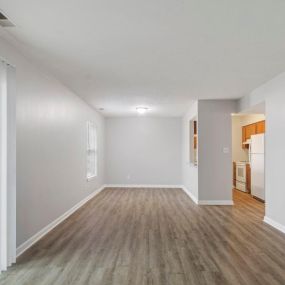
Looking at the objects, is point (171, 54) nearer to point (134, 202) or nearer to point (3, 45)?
point (3, 45)

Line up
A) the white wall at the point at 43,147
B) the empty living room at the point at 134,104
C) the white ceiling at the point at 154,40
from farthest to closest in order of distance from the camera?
the white wall at the point at 43,147
the empty living room at the point at 134,104
the white ceiling at the point at 154,40

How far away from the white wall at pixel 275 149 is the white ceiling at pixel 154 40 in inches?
9.9

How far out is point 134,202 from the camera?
618 cm

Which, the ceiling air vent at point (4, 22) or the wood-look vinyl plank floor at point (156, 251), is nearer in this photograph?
the ceiling air vent at point (4, 22)

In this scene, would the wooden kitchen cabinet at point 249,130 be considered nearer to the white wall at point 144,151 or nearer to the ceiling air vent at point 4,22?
the white wall at point 144,151

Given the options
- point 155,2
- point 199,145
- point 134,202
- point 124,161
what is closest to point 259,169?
point 199,145

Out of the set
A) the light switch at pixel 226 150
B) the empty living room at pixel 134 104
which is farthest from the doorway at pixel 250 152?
the light switch at pixel 226 150

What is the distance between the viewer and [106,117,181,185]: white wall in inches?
344

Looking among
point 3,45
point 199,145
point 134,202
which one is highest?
point 3,45

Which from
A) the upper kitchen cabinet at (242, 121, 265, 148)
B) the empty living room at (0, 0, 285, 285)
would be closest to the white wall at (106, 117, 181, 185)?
the upper kitchen cabinet at (242, 121, 265, 148)

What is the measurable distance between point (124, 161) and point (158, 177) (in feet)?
4.29

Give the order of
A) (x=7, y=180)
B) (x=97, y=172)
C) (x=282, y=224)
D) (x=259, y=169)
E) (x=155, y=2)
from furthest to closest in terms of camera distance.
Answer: (x=97, y=172) → (x=259, y=169) → (x=282, y=224) → (x=7, y=180) → (x=155, y=2)

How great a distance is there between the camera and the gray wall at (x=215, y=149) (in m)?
5.82

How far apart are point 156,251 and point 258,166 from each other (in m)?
4.38
